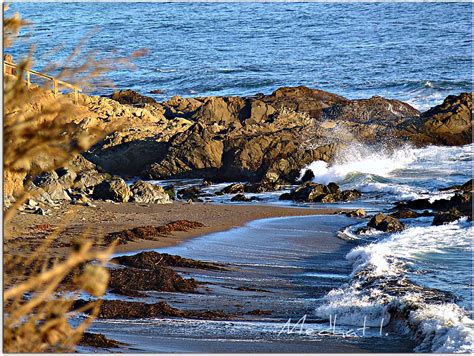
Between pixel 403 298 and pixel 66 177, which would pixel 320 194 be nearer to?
pixel 66 177

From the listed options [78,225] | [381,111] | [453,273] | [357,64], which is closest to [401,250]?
[453,273]

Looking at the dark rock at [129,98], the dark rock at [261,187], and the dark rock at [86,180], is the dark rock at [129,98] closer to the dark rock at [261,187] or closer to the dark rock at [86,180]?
the dark rock at [261,187]

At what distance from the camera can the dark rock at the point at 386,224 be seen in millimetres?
12141

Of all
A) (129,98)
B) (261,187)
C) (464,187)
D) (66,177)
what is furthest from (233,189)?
(129,98)

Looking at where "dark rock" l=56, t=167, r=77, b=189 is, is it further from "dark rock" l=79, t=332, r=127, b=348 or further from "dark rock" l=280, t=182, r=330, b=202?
"dark rock" l=79, t=332, r=127, b=348

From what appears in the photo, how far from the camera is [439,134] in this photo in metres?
21.3

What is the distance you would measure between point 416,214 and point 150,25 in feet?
87.1

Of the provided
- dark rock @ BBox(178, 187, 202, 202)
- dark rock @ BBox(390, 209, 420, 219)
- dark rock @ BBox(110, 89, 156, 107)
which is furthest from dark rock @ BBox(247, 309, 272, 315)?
dark rock @ BBox(110, 89, 156, 107)

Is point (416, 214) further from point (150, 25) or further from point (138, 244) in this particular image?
point (150, 25)

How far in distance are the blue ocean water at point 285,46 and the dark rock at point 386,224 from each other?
51.6ft

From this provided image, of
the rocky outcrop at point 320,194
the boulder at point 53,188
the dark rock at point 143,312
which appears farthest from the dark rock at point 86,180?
the dark rock at point 143,312

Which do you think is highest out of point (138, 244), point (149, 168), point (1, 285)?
point (1, 285)

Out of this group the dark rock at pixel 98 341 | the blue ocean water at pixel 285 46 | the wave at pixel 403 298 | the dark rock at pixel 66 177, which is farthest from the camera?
the blue ocean water at pixel 285 46

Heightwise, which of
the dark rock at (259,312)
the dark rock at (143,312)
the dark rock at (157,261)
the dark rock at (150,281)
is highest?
the dark rock at (143,312)
